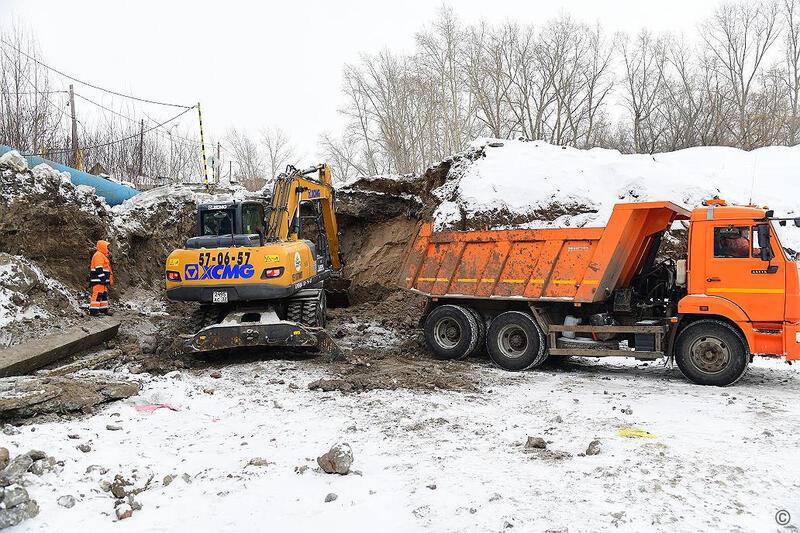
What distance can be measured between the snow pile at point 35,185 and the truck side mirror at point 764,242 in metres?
11.4

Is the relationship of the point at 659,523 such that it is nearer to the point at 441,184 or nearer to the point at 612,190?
the point at 612,190

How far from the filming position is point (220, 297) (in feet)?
28.0

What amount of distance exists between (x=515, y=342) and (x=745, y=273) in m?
3.08

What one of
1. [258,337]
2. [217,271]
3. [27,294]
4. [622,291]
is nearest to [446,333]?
[622,291]

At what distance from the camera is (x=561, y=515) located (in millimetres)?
3637

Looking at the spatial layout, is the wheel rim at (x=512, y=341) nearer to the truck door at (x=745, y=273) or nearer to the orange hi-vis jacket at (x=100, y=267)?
the truck door at (x=745, y=273)

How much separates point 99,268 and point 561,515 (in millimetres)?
9138

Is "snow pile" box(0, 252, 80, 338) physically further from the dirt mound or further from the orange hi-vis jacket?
the orange hi-vis jacket

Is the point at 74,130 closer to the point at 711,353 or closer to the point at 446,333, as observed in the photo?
the point at 446,333

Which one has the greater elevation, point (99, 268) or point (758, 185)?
point (758, 185)

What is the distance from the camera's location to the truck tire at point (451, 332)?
28.3ft

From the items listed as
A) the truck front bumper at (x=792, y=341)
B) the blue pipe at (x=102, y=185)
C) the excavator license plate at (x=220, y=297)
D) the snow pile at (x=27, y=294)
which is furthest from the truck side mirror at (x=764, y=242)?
the blue pipe at (x=102, y=185)

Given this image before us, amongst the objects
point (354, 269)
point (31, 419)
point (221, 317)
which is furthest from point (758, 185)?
point (31, 419)

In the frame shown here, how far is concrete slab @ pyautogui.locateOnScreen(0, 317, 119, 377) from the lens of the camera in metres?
6.90
